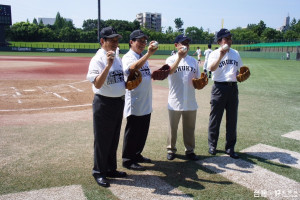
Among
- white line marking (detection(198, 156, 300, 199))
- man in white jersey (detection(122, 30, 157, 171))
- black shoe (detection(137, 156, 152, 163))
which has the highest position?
man in white jersey (detection(122, 30, 157, 171))

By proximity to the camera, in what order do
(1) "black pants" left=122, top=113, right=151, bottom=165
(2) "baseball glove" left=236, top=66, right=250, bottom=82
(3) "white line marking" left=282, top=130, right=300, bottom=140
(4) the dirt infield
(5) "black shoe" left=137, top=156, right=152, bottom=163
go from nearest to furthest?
1. (1) "black pants" left=122, top=113, right=151, bottom=165
2. (5) "black shoe" left=137, top=156, right=152, bottom=163
3. (2) "baseball glove" left=236, top=66, right=250, bottom=82
4. (3) "white line marking" left=282, top=130, right=300, bottom=140
5. (4) the dirt infield

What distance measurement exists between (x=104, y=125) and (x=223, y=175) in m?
1.97

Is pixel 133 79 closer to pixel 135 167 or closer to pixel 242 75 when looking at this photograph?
pixel 135 167

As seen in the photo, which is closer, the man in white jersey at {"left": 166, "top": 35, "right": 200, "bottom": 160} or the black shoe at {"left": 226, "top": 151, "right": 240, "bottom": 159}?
the man in white jersey at {"left": 166, "top": 35, "right": 200, "bottom": 160}

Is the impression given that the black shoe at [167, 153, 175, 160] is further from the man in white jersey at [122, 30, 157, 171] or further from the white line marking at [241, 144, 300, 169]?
the white line marking at [241, 144, 300, 169]

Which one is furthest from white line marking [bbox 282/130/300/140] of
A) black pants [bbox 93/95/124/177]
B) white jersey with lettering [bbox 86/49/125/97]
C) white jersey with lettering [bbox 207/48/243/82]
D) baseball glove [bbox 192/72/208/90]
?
white jersey with lettering [bbox 86/49/125/97]

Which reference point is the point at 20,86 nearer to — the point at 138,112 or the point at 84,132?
the point at 84,132

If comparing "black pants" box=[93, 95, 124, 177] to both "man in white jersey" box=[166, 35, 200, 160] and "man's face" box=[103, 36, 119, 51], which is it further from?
"man in white jersey" box=[166, 35, 200, 160]

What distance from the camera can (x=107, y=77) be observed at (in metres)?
3.34

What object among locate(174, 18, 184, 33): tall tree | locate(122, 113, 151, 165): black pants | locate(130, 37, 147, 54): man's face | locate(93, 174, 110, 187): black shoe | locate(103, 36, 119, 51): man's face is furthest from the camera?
locate(174, 18, 184, 33): tall tree

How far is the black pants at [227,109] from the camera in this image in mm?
4570

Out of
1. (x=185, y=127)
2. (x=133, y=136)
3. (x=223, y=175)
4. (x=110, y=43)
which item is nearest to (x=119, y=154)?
(x=133, y=136)

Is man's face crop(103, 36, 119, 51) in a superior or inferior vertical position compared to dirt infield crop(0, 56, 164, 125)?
superior

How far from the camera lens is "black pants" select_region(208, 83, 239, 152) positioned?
4.57 metres
